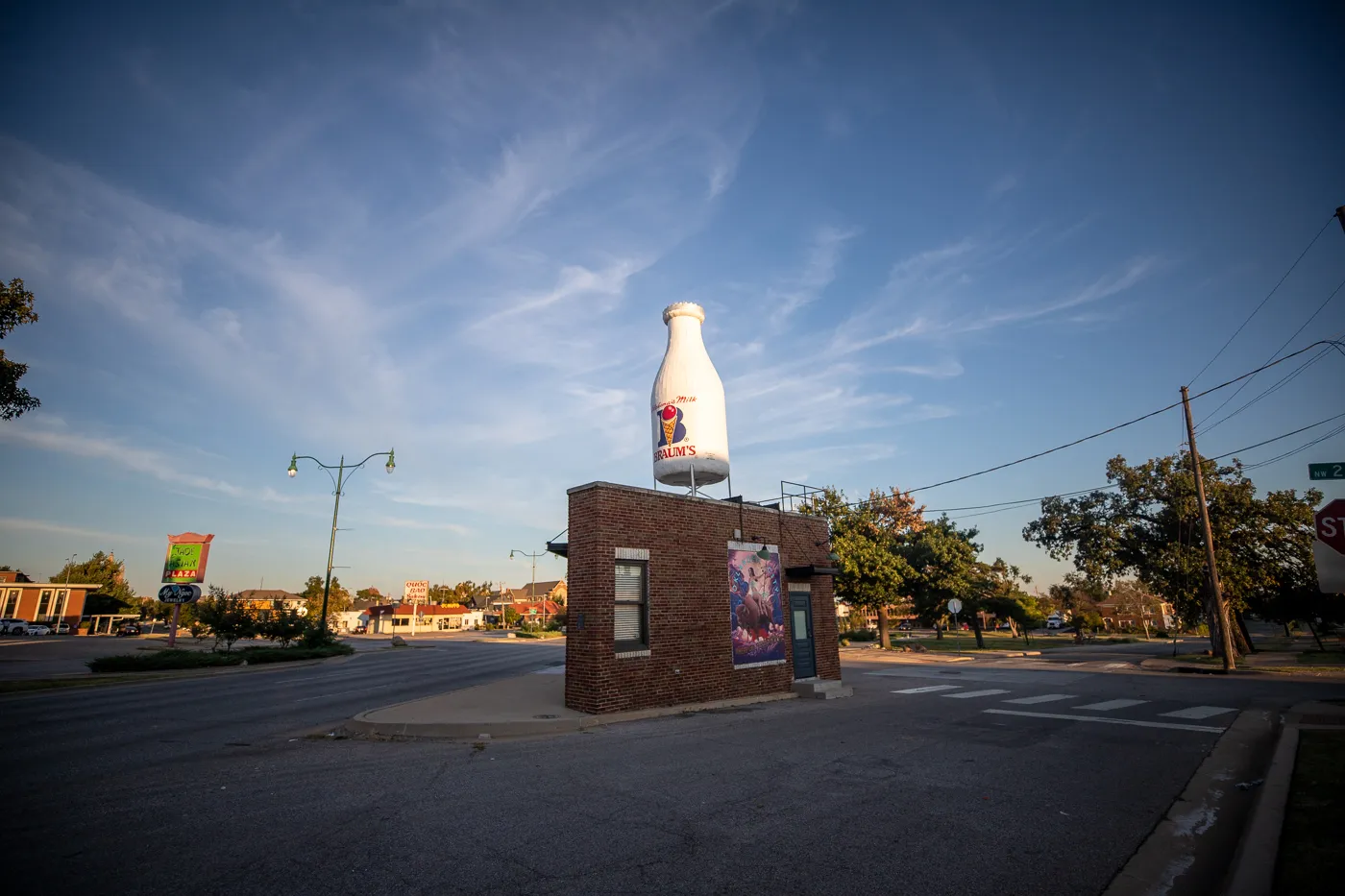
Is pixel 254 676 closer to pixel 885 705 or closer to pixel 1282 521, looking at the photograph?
pixel 885 705

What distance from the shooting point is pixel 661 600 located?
43.8ft

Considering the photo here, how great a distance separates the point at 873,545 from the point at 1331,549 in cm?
2627

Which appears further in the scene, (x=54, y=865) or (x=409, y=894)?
(x=54, y=865)

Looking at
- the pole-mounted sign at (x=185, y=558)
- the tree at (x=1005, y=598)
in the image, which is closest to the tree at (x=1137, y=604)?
the tree at (x=1005, y=598)

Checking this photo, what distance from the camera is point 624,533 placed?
13.0m

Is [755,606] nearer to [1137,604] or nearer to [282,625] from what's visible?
[282,625]

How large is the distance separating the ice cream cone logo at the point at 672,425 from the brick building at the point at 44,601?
290 ft

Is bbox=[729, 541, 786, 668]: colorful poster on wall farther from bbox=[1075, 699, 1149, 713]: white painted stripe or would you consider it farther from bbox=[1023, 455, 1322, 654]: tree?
bbox=[1023, 455, 1322, 654]: tree

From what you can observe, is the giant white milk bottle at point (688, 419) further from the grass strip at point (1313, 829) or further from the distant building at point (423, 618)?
the distant building at point (423, 618)

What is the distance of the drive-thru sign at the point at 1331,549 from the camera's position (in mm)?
7285

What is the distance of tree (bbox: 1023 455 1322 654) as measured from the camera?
88.1ft

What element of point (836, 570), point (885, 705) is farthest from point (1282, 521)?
point (885, 705)

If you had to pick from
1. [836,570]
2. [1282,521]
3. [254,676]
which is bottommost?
[254,676]

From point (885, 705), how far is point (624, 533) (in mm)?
6941
